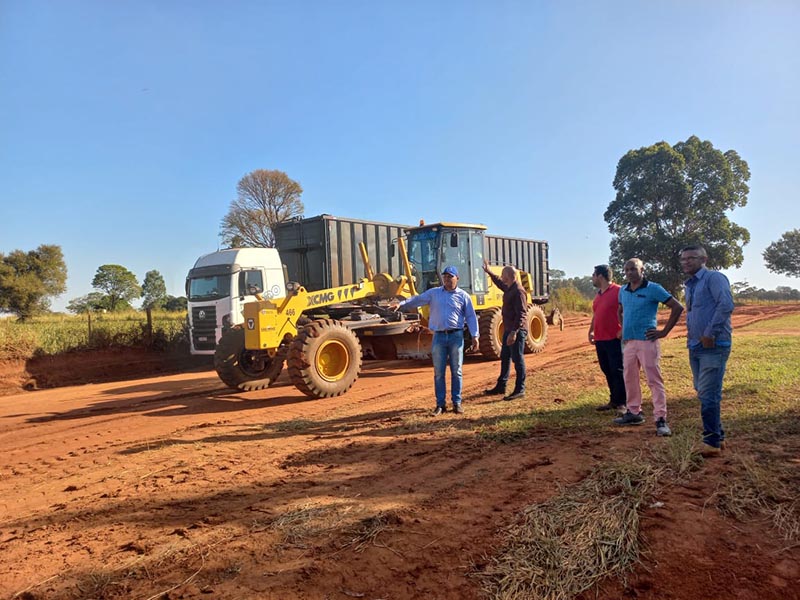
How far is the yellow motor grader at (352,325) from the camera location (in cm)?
759

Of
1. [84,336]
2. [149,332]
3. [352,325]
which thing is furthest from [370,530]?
[84,336]

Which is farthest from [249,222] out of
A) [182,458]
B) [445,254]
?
[182,458]

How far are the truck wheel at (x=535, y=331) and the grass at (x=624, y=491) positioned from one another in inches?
223

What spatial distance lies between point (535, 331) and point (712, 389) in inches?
330

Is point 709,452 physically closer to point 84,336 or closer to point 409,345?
point 409,345

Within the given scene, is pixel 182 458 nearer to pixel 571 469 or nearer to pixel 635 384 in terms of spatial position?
pixel 571 469

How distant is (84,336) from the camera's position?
1398 centimetres

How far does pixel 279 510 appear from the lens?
11.1ft

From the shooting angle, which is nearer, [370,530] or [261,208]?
[370,530]

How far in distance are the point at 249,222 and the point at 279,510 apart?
1121 inches

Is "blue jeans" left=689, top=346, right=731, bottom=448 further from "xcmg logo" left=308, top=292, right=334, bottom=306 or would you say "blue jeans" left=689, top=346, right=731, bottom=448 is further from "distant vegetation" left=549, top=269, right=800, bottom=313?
"distant vegetation" left=549, top=269, right=800, bottom=313

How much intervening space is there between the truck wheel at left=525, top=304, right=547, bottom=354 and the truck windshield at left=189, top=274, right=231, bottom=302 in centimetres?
738

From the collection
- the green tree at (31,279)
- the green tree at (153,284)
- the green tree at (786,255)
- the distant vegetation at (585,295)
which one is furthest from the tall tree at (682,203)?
the green tree at (153,284)

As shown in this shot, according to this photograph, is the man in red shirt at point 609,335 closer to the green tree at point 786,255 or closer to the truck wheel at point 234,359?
the truck wheel at point 234,359
